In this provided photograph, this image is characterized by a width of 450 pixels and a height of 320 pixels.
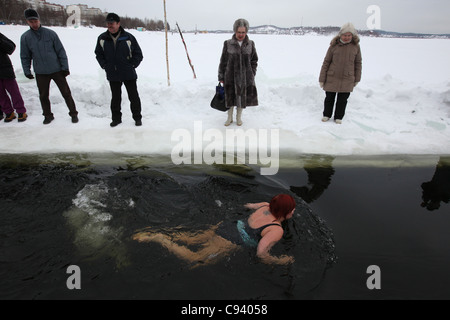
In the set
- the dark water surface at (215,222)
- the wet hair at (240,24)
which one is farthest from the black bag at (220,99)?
the dark water surface at (215,222)

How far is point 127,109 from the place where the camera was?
7.17 metres

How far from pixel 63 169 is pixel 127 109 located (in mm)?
2980

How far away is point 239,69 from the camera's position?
5.77 m

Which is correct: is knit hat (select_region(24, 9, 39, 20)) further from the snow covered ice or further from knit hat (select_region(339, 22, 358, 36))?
knit hat (select_region(339, 22, 358, 36))

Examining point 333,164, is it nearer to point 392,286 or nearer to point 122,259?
point 392,286

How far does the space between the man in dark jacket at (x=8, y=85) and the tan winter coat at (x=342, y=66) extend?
698 centimetres

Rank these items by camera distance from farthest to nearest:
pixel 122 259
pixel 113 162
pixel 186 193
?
pixel 113 162
pixel 186 193
pixel 122 259

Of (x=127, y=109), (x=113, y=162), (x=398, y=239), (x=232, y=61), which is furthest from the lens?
(x=127, y=109)

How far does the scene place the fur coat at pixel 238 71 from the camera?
5.66 meters

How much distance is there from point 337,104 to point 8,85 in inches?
297

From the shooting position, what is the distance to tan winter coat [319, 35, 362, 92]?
594 centimetres
